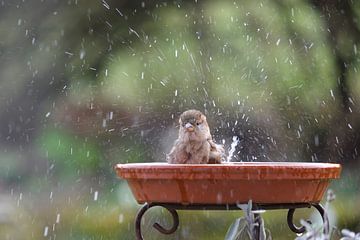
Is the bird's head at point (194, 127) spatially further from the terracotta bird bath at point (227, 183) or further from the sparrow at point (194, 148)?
the terracotta bird bath at point (227, 183)

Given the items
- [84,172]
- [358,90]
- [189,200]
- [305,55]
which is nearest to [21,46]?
[84,172]

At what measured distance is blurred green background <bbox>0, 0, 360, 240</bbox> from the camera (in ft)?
10.9

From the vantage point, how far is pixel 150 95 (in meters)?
4.21

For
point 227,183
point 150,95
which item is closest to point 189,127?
point 227,183

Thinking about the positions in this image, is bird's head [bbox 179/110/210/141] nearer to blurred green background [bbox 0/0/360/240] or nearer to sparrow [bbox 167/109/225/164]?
sparrow [bbox 167/109/225/164]

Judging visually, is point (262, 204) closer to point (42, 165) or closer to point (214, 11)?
point (214, 11)

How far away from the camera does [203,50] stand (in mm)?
4070

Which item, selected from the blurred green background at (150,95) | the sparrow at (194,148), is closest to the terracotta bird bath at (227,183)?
the sparrow at (194,148)

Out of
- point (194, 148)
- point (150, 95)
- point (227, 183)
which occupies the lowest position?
point (227, 183)

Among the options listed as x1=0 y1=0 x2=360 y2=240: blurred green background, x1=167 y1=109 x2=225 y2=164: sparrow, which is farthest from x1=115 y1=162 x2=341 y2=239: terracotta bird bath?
x1=0 y1=0 x2=360 y2=240: blurred green background

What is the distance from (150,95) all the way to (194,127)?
2.39 meters

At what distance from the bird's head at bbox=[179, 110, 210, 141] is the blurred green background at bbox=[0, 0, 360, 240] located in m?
1.43

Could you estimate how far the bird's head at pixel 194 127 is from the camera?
1807 millimetres

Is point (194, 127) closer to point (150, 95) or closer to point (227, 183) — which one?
point (227, 183)
